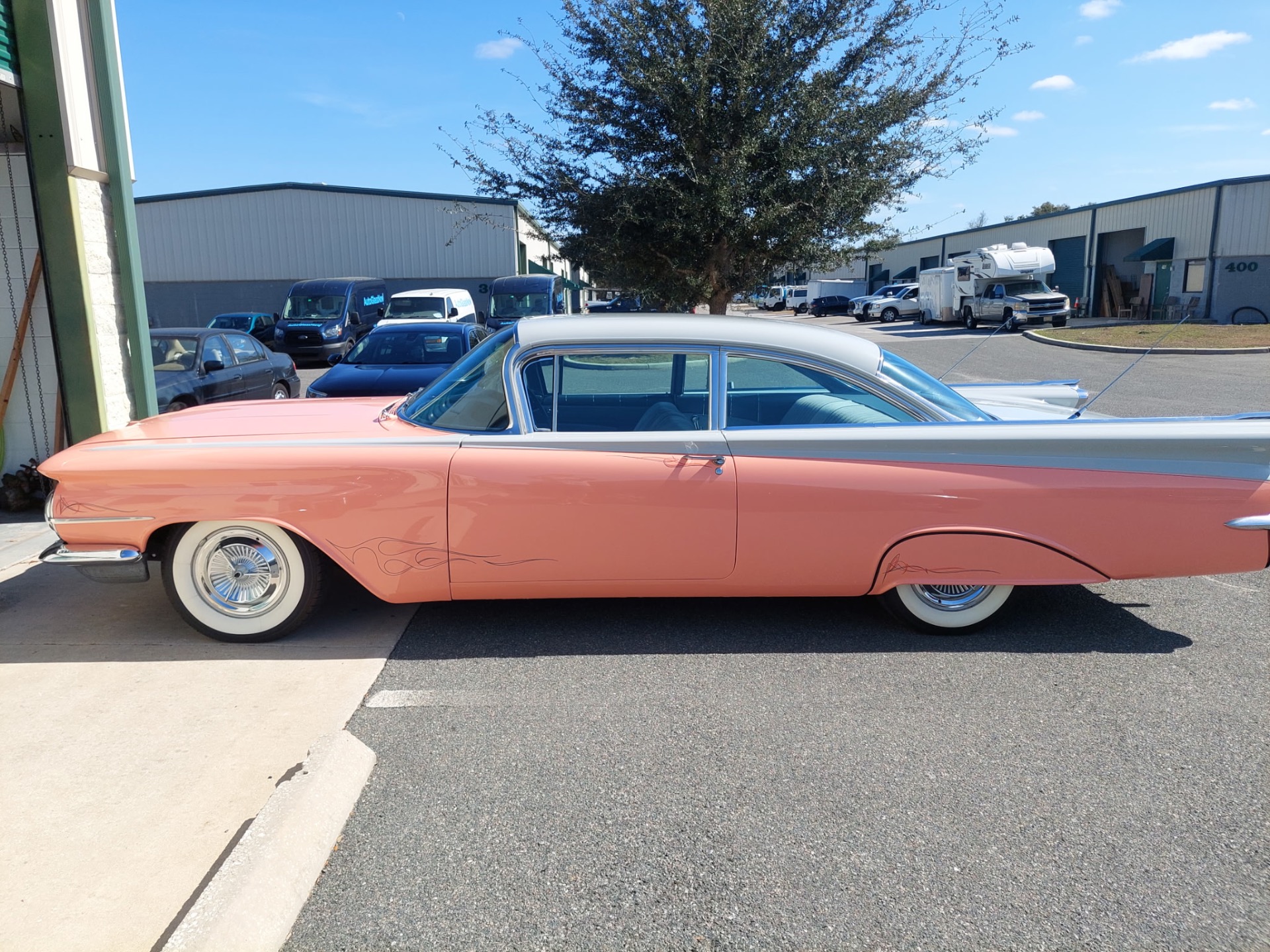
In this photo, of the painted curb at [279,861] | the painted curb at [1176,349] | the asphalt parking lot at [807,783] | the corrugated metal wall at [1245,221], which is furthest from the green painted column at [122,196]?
Answer: the corrugated metal wall at [1245,221]

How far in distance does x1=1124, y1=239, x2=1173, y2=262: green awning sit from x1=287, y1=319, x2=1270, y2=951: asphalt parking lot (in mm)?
34066

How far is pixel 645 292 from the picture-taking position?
13211mm

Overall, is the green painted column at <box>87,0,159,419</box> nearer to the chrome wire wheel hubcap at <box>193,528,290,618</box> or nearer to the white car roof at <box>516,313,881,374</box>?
the chrome wire wheel hubcap at <box>193,528,290,618</box>

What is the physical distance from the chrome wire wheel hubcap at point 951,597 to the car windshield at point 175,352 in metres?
8.37

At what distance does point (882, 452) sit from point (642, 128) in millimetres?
Result: 8661

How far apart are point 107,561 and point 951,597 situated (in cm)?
371

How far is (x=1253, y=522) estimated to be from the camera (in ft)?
12.7

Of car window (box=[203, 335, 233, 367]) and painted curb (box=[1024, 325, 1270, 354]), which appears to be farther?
painted curb (box=[1024, 325, 1270, 354])

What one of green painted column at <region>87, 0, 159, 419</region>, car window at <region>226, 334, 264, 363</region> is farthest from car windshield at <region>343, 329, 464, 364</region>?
green painted column at <region>87, 0, 159, 419</region>

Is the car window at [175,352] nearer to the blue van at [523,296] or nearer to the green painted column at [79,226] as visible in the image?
the green painted column at [79,226]

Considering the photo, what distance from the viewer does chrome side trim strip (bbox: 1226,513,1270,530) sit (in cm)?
387

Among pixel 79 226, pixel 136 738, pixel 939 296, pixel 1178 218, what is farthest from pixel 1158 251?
pixel 136 738

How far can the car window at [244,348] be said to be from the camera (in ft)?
35.4

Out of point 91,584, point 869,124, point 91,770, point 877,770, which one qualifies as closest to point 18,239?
point 91,584
